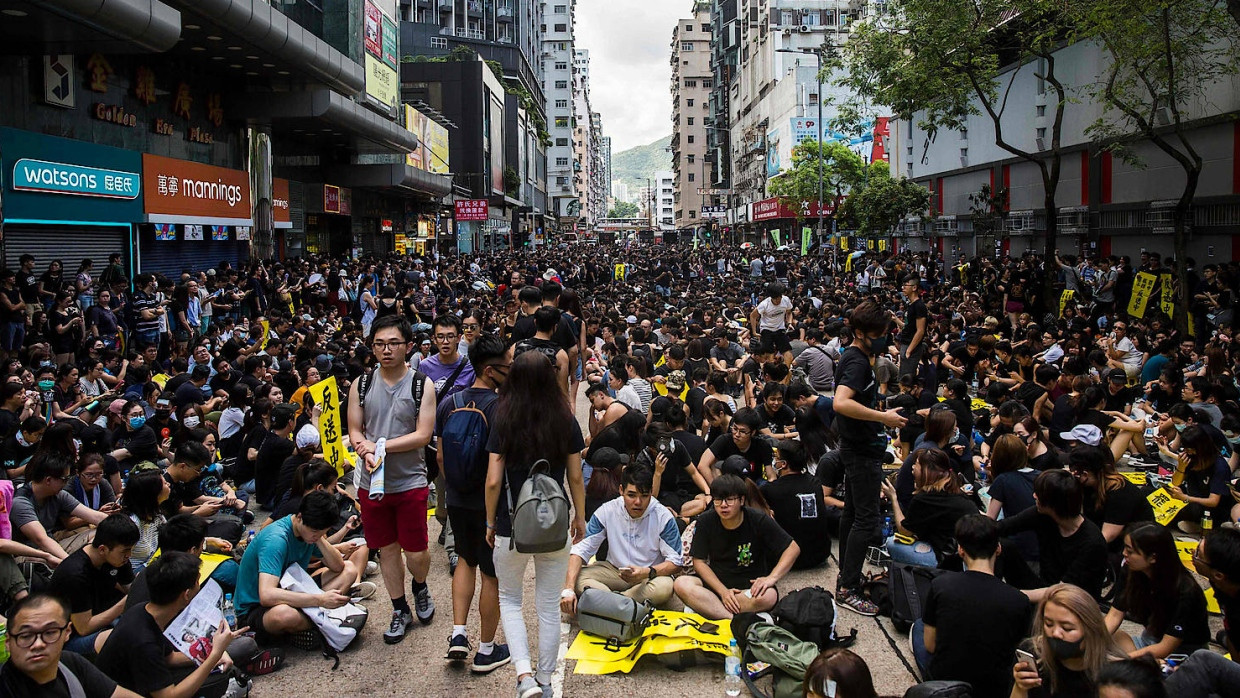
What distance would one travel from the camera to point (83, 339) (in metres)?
12.9

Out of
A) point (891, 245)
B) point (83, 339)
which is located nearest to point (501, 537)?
point (83, 339)

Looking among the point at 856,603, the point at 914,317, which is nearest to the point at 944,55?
the point at 914,317

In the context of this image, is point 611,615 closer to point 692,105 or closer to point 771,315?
point 771,315

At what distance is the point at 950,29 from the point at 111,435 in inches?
686

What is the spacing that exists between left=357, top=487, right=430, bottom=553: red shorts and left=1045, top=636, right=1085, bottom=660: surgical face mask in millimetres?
3446

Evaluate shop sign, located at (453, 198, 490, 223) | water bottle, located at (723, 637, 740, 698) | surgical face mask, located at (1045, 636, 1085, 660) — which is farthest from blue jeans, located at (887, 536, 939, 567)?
shop sign, located at (453, 198, 490, 223)

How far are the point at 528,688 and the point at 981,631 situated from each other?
7.27 feet

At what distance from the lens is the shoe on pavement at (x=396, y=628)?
18.6 feet

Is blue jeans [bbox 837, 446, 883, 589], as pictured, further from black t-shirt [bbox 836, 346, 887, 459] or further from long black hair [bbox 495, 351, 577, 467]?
long black hair [bbox 495, 351, 577, 467]

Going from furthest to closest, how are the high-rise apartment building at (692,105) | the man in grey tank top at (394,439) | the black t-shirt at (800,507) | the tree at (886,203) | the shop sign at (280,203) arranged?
the high-rise apartment building at (692,105)
the tree at (886,203)
the shop sign at (280,203)
the black t-shirt at (800,507)
the man in grey tank top at (394,439)

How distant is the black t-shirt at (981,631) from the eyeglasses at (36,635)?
388 cm

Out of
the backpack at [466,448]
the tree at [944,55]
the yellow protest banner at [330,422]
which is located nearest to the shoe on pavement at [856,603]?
the backpack at [466,448]

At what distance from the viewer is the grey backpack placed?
18.0 ft

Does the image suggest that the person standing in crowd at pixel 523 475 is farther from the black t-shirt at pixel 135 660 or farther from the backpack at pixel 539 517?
the black t-shirt at pixel 135 660
